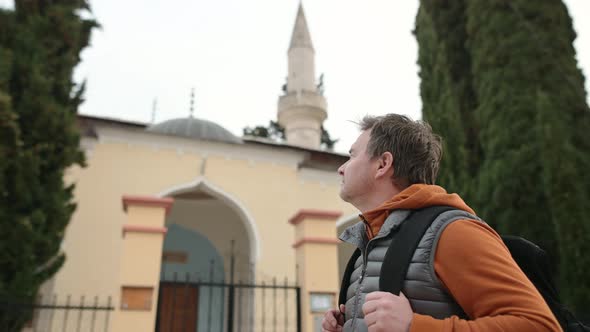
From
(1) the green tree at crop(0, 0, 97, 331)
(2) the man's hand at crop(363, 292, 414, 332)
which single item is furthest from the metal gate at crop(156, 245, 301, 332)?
(2) the man's hand at crop(363, 292, 414, 332)

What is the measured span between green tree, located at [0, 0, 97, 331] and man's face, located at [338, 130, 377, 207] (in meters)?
5.59

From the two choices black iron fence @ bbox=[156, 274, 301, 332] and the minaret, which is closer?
black iron fence @ bbox=[156, 274, 301, 332]

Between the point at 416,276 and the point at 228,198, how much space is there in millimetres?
8646

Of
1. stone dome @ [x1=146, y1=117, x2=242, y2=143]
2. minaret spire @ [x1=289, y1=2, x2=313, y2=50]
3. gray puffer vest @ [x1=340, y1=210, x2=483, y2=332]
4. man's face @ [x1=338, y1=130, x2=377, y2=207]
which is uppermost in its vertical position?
minaret spire @ [x1=289, y1=2, x2=313, y2=50]

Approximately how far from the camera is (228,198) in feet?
31.8

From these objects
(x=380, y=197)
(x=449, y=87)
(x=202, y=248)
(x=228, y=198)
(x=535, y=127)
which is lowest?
(x=380, y=197)

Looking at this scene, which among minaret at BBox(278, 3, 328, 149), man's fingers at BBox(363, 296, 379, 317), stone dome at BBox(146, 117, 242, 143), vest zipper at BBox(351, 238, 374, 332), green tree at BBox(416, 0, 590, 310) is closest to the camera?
man's fingers at BBox(363, 296, 379, 317)

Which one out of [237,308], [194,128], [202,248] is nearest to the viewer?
[237,308]

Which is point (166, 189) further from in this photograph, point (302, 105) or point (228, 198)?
point (302, 105)

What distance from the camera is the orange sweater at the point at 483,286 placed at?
3.38 feet

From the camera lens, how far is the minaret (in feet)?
48.6

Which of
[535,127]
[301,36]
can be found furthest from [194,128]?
[535,127]

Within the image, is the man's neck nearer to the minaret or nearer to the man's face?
the man's face

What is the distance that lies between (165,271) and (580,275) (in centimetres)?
973
